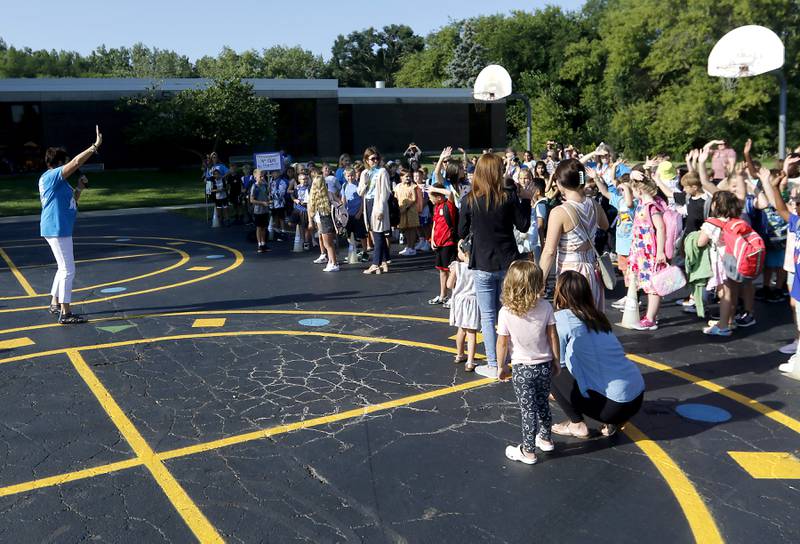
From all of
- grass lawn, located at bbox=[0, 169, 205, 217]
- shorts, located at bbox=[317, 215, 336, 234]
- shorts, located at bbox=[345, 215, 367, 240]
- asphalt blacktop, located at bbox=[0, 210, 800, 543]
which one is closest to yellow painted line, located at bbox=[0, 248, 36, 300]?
asphalt blacktop, located at bbox=[0, 210, 800, 543]

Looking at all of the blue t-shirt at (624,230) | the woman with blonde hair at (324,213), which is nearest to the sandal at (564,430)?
the blue t-shirt at (624,230)

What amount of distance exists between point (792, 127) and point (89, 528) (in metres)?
41.4

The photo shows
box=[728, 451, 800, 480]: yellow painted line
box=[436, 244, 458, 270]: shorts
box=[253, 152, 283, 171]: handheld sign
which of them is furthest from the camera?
box=[253, 152, 283, 171]: handheld sign

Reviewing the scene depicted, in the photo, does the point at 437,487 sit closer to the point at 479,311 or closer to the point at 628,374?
the point at 628,374

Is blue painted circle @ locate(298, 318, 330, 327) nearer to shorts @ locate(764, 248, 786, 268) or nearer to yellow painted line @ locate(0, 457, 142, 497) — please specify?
yellow painted line @ locate(0, 457, 142, 497)

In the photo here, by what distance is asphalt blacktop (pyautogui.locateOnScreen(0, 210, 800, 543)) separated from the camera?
4.23m

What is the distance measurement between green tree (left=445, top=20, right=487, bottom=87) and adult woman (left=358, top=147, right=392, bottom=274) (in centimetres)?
5103

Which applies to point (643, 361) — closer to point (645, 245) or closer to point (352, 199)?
point (645, 245)

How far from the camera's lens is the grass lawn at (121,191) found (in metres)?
27.0

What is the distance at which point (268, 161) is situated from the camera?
692 inches

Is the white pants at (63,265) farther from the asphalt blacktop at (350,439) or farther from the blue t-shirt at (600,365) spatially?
the blue t-shirt at (600,365)

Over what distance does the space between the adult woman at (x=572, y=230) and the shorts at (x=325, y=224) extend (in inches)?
245

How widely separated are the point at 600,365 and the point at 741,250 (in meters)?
3.52

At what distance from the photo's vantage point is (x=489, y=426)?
558 centimetres
